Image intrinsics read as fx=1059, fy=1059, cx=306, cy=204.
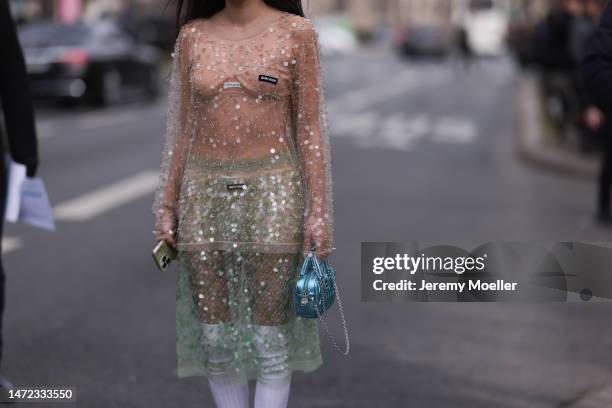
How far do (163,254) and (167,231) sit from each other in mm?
73

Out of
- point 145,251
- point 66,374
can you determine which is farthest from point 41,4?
point 66,374

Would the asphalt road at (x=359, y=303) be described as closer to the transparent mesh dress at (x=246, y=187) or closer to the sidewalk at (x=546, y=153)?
the sidewalk at (x=546, y=153)

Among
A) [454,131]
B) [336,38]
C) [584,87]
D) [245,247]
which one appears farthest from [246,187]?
[336,38]

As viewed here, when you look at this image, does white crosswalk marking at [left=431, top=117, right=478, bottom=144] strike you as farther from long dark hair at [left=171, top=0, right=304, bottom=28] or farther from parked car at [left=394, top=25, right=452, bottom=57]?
parked car at [left=394, top=25, right=452, bottom=57]

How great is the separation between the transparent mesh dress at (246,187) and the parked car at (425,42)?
154 feet

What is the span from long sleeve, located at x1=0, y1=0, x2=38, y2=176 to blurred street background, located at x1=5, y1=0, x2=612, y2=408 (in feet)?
3.63

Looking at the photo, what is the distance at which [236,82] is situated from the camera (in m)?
3.07

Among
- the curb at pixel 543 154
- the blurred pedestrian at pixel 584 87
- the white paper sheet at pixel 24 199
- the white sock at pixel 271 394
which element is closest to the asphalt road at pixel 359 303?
the curb at pixel 543 154

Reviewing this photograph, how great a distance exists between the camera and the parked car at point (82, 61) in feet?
62.4

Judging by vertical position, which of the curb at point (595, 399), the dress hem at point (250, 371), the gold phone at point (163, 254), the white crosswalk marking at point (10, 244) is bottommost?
the white crosswalk marking at point (10, 244)

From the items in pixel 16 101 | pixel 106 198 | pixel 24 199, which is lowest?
pixel 106 198

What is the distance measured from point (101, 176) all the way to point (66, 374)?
6.82 metres

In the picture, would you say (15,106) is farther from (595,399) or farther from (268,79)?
(595,399)

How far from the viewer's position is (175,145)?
3260 mm
